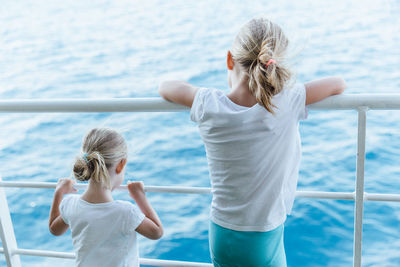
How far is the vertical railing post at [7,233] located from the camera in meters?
1.40

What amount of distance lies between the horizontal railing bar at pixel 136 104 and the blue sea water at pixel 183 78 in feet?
0.24

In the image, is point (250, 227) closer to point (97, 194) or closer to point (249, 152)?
point (249, 152)

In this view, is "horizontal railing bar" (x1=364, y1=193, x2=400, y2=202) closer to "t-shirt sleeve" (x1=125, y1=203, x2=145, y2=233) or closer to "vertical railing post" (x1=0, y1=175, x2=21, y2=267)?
"t-shirt sleeve" (x1=125, y1=203, x2=145, y2=233)

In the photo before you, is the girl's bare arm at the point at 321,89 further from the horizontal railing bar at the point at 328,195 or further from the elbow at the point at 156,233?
the elbow at the point at 156,233

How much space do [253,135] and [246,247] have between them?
0.95 feet

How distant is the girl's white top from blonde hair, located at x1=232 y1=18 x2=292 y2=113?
0.03m

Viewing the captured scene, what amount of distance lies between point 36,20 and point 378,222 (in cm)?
898

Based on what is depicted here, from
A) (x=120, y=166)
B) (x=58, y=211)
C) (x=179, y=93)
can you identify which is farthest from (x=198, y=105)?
(x=58, y=211)

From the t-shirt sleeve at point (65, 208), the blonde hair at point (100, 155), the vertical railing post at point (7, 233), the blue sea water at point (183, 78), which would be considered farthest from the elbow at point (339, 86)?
the vertical railing post at point (7, 233)

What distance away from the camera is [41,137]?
17.0ft

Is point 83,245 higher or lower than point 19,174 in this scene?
higher

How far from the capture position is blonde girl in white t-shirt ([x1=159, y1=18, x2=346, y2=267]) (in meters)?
1.01

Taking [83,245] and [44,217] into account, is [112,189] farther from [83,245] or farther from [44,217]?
[44,217]

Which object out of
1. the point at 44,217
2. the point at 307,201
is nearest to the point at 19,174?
the point at 44,217
